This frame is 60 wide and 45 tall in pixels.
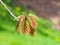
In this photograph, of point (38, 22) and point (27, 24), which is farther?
point (38, 22)

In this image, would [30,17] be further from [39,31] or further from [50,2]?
[50,2]

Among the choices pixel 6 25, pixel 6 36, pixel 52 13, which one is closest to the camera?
pixel 6 36

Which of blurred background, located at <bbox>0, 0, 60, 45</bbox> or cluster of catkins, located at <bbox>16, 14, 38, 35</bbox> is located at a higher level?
blurred background, located at <bbox>0, 0, 60, 45</bbox>

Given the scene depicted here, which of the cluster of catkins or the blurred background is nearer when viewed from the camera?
the cluster of catkins

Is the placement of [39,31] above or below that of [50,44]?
above

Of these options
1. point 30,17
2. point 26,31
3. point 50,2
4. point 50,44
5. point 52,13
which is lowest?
point 26,31

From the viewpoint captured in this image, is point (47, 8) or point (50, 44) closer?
point (50, 44)

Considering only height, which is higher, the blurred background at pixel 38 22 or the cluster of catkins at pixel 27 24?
the blurred background at pixel 38 22

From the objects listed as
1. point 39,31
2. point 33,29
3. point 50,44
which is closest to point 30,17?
point 33,29
